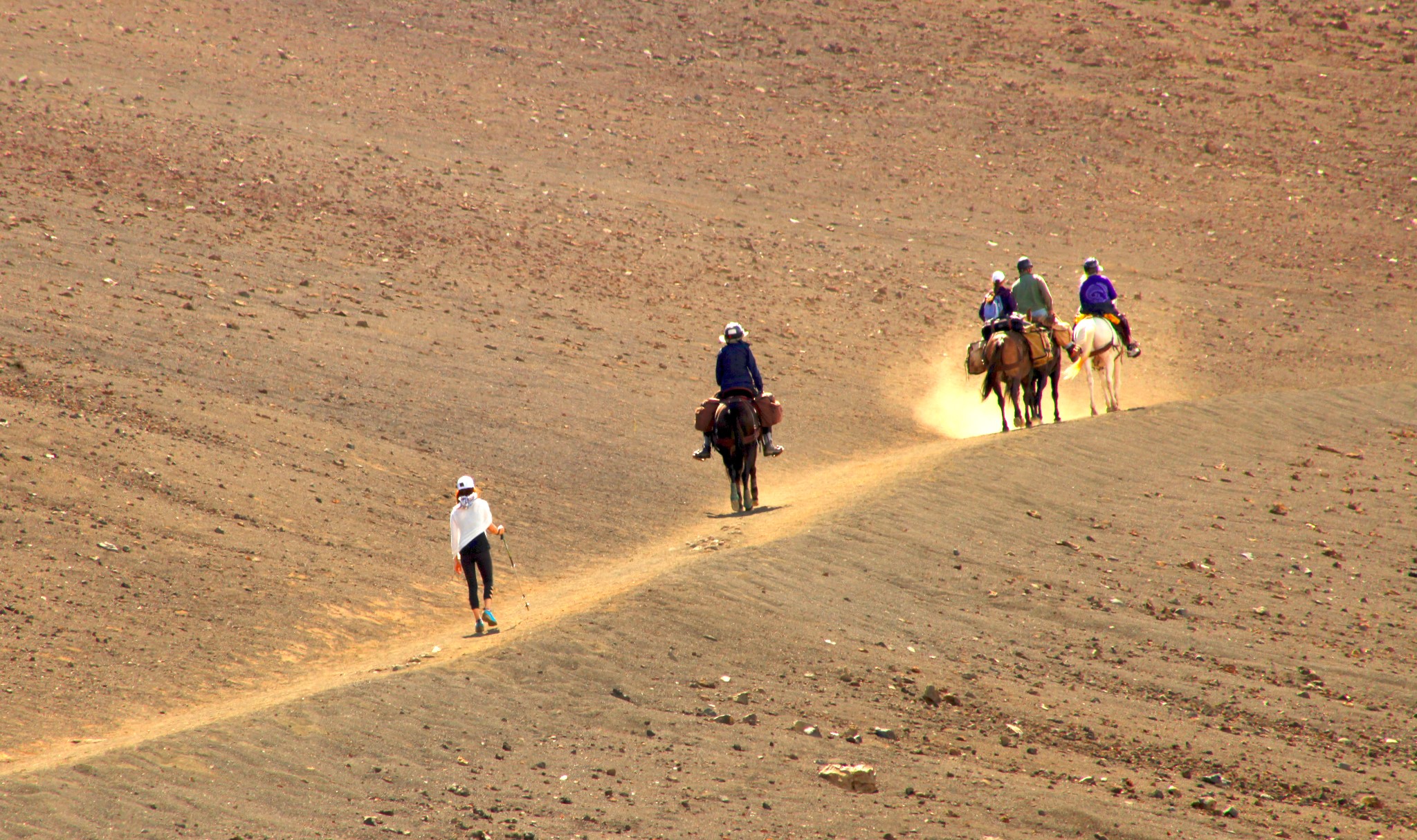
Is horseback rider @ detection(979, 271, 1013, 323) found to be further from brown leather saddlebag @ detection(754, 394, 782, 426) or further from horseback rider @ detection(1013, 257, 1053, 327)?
brown leather saddlebag @ detection(754, 394, 782, 426)

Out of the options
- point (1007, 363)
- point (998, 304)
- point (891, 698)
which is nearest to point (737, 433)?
point (1007, 363)

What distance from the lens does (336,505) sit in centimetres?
1554

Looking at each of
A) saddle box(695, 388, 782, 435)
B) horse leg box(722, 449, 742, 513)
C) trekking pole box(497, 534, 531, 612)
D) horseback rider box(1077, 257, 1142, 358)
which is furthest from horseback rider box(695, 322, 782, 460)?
horseback rider box(1077, 257, 1142, 358)

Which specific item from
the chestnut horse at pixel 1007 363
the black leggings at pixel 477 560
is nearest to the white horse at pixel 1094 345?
the chestnut horse at pixel 1007 363

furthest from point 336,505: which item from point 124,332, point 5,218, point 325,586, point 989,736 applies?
point 5,218

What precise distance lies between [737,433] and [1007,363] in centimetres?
522

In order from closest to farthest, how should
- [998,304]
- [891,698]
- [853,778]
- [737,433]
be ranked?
[853,778] → [891,698] → [737,433] → [998,304]

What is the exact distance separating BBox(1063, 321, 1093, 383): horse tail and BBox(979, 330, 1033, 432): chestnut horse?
0.99 m

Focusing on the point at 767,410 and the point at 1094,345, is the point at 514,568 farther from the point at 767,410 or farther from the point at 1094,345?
the point at 1094,345

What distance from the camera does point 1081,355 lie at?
19906 mm

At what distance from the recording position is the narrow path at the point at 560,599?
978 centimetres

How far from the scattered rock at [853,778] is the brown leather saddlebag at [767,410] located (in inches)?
260

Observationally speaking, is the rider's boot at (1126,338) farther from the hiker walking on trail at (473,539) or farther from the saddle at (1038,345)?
the hiker walking on trail at (473,539)

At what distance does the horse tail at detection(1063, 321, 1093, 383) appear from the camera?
19812mm
